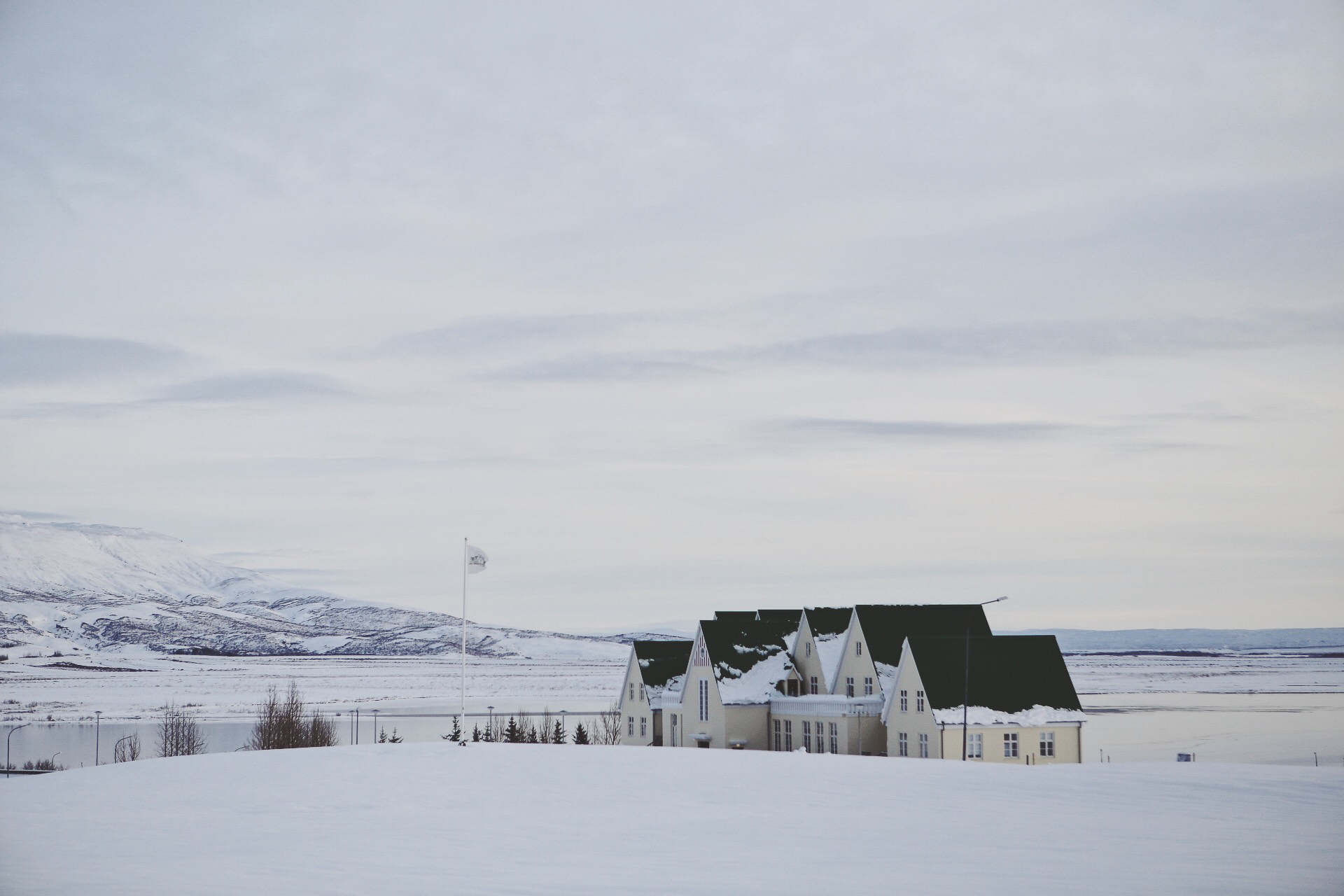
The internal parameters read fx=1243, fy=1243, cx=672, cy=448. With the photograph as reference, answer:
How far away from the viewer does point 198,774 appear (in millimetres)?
26672

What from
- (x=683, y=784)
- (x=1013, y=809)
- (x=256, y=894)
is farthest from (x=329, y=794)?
(x=1013, y=809)

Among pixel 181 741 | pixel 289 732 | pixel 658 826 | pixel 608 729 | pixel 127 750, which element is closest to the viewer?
pixel 658 826

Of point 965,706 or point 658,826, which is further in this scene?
point 965,706

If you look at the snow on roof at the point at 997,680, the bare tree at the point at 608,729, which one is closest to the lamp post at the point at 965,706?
the snow on roof at the point at 997,680

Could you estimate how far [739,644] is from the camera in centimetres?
4994

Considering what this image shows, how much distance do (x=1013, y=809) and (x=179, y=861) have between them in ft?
43.8

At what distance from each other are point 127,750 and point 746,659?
4925 centimetres

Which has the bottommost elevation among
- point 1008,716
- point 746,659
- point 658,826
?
point 1008,716

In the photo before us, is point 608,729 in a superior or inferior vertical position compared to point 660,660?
inferior

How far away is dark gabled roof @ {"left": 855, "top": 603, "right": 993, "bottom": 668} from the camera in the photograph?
47344 mm

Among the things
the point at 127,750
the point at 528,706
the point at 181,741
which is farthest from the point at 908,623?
the point at 528,706

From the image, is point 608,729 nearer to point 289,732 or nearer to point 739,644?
point 289,732

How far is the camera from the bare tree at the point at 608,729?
71938 millimetres

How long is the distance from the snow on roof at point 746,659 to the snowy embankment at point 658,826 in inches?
754
